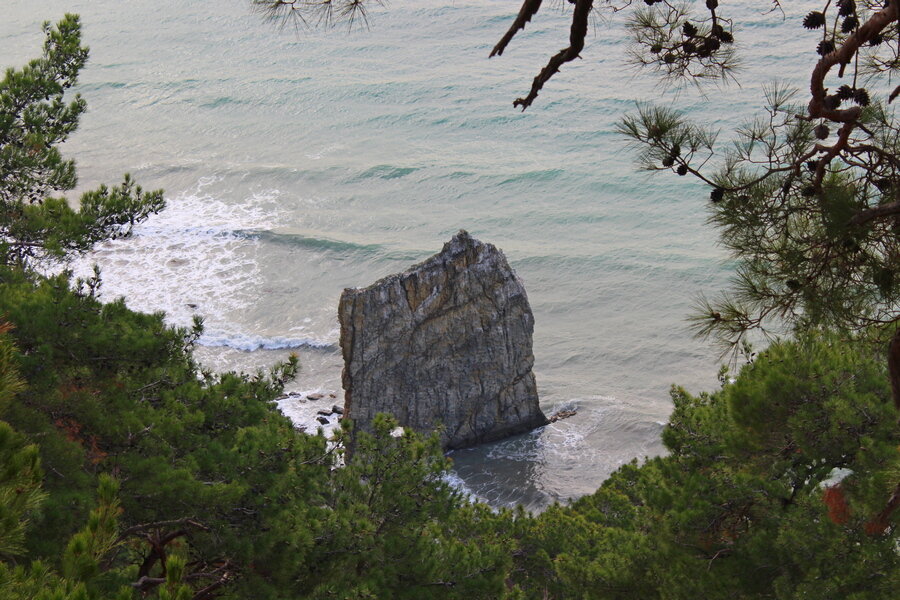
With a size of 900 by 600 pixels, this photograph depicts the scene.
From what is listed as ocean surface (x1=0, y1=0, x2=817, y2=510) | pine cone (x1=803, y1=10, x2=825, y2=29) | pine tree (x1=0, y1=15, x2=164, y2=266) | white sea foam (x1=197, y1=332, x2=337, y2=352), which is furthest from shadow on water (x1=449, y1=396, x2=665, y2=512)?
pine cone (x1=803, y1=10, x2=825, y2=29)

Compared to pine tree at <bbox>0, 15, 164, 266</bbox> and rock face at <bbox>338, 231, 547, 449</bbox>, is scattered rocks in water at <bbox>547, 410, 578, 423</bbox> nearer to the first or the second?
rock face at <bbox>338, 231, 547, 449</bbox>

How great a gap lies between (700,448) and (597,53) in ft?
118

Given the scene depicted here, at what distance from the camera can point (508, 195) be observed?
105ft

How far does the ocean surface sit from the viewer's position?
2164cm

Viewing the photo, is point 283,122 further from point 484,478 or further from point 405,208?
point 484,478

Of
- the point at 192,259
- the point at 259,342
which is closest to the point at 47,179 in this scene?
the point at 259,342

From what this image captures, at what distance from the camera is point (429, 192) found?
32.8m

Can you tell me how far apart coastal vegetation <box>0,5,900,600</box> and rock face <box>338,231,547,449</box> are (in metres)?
7.24

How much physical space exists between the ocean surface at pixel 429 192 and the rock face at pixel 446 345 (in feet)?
3.47

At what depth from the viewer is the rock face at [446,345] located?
1642cm

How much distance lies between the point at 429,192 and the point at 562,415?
49.2ft

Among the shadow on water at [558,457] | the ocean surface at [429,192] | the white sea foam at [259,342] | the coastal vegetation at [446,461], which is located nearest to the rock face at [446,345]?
the shadow on water at [558,457]

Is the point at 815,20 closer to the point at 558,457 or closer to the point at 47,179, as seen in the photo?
the point at 47,179

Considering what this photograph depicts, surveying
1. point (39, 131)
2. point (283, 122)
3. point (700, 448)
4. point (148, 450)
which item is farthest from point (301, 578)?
point (283, 122)
